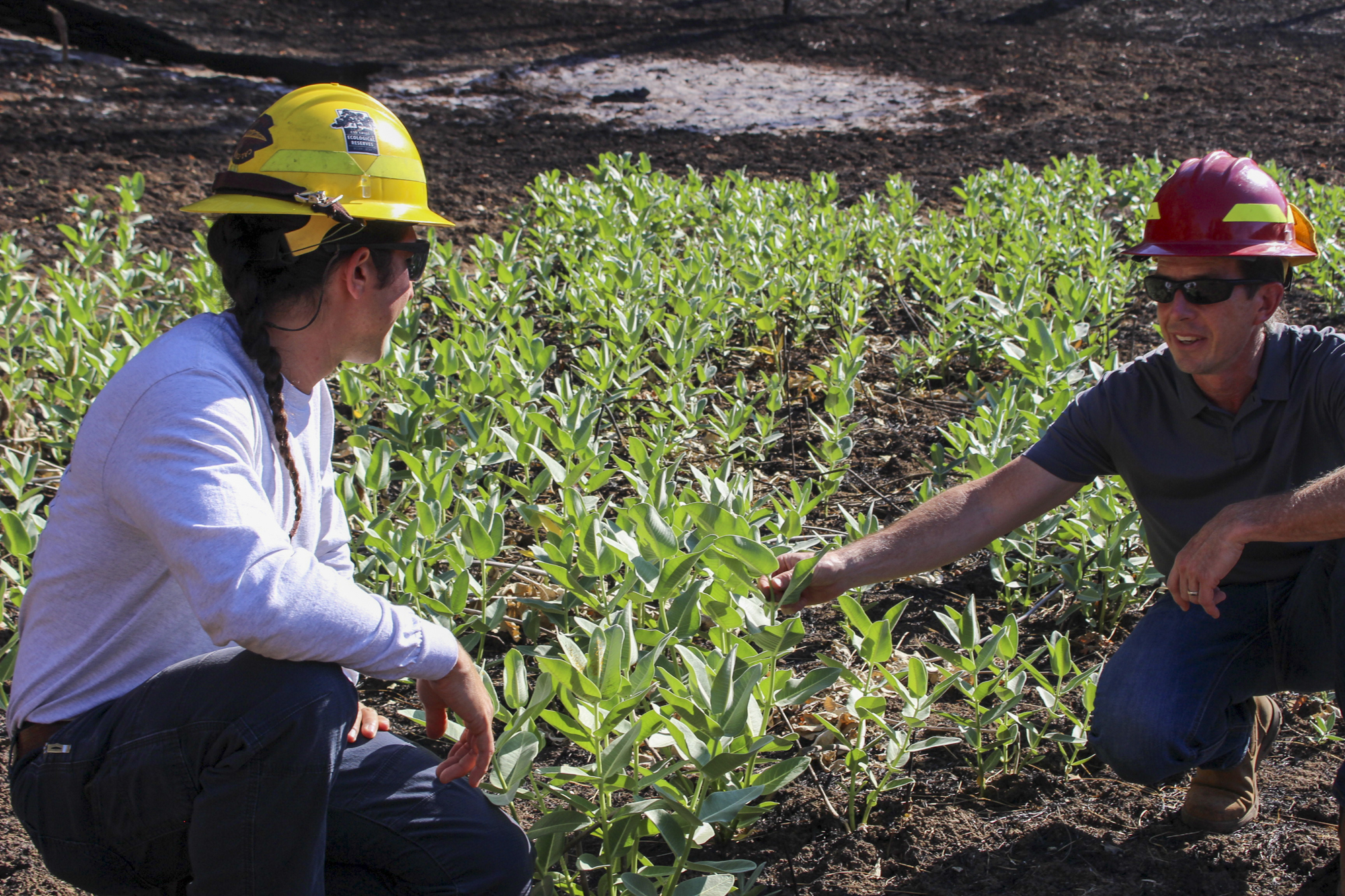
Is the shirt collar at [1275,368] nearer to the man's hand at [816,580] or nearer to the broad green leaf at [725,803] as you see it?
the man's hand at [816,580]

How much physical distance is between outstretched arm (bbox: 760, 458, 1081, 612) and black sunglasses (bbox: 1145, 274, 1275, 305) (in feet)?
1.48

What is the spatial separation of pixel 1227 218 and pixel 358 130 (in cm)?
170

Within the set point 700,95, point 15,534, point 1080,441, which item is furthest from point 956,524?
point 700,95

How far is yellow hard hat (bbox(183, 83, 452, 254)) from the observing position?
1771mm

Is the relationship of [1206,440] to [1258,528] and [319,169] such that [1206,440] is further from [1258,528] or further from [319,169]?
[319,169]

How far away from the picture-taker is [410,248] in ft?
6.21

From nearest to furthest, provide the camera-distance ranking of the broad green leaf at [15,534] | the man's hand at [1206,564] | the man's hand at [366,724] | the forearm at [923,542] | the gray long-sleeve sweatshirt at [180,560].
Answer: the gray long-sleeve sweatshirt at [180,560] < the man's hand at [366,724] < the man's hand at [1206,564] < the forearm at [923,542] < the broad green leaf at [15,534]

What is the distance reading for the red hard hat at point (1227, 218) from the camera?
2.27 metres

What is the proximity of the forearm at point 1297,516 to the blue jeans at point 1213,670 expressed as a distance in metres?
0.21

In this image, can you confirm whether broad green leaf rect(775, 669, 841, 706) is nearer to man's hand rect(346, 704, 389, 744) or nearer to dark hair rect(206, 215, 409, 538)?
man's hand rect(346, 704, 389, 744)

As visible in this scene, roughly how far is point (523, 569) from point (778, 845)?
3.86 feet

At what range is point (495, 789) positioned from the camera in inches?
77.8

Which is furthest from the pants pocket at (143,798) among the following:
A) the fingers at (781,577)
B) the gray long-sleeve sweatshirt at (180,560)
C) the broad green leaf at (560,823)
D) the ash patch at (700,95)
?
the ash patch at (700,95)

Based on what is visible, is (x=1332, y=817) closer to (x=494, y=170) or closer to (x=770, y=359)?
(x=770, y=359)
